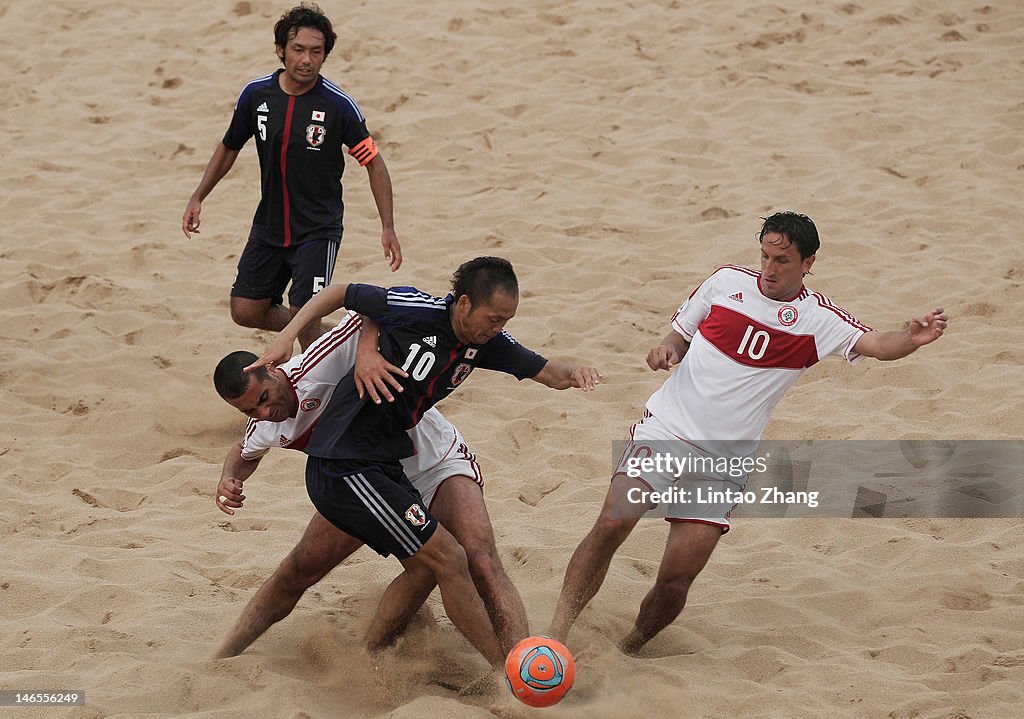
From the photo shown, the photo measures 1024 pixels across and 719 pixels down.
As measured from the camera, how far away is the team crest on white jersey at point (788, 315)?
Answer: 4672 mm

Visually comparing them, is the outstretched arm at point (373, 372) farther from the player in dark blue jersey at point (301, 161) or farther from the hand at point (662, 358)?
the player in dark blue jersey at point (301, 161)

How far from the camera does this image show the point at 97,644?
14.7ft

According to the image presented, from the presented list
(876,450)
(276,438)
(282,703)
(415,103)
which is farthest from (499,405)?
(415,103)

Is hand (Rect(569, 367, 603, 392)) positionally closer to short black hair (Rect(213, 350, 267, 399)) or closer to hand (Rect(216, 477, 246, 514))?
short black hair (Rect(213, 350, 267, 399))

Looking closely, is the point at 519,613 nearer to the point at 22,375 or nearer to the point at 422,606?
the point at 422,606

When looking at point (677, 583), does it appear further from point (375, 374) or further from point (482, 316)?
point (375, 374)

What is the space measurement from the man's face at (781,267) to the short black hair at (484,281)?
41.5 inches

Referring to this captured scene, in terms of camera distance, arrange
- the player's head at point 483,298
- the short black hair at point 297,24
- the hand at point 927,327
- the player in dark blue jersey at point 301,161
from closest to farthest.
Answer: the player's head at point 483,298 < the hand at point 927,327 < the short black hair at point 297,24 < the player in dark blue jersey at point 301,161

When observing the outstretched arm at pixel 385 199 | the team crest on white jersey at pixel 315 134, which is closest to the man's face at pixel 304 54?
the team crest on white jersey at pixel 315 134

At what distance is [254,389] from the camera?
426cm

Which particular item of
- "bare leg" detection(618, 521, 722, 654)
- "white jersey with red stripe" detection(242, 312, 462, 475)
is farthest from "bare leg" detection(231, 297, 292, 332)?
"bare leg" detection(618, 521, 722, 654)

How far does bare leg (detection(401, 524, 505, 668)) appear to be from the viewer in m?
4.19

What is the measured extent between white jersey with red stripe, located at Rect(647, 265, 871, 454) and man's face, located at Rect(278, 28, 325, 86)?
258 cm

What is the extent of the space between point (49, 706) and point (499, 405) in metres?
3.27
